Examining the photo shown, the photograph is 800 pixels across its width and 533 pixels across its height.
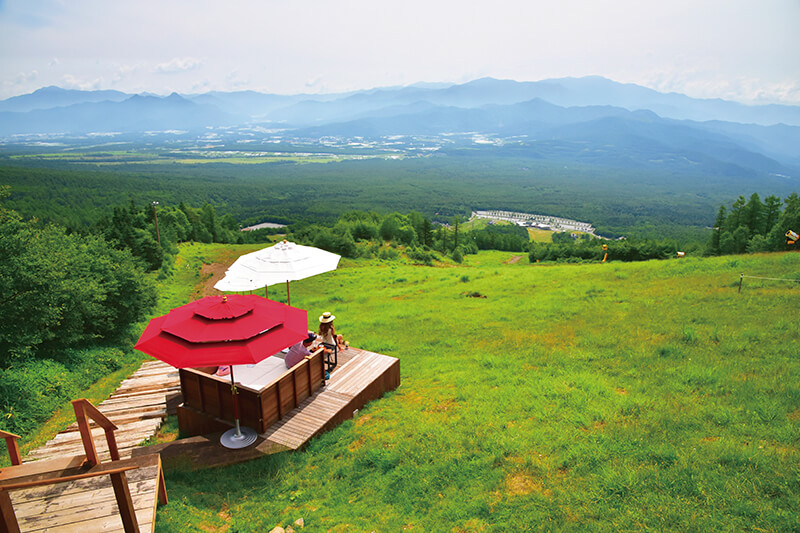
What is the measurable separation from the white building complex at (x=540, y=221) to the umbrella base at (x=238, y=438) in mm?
176153

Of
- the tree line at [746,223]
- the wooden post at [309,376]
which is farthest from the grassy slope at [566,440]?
the tree line at [746,223]

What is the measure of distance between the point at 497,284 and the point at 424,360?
11610 mm

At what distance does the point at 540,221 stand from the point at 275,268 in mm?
189288

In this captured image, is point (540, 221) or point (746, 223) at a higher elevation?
point (746, 223)

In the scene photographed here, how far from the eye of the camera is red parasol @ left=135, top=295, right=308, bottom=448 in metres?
7.47

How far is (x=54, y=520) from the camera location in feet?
16.9

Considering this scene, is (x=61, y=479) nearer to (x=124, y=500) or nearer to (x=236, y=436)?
(x=124, y=500)

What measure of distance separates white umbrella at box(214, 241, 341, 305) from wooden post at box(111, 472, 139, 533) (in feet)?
33.5

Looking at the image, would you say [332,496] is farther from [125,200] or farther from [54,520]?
[125,200]

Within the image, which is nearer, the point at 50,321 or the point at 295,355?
the point at 295,355

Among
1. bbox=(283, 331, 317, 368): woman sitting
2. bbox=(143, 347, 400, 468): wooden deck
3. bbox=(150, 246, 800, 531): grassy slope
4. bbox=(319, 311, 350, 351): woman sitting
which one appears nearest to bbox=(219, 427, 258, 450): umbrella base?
bbox=(143, 347, 400, 468): wooden deck

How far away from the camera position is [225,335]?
777 centimetres

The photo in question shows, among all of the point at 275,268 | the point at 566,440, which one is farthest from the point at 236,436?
the point at 275,268

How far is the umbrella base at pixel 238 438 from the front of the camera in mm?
8281
